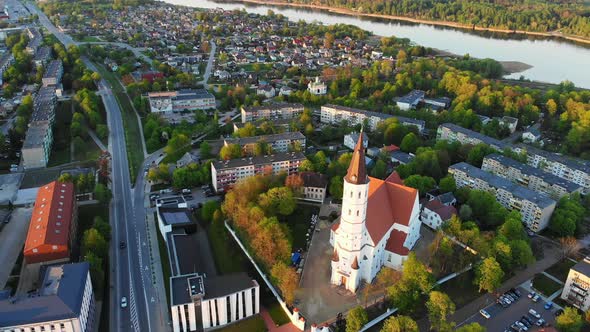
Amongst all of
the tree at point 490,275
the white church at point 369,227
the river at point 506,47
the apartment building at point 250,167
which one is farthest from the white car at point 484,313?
the river at point 506,47

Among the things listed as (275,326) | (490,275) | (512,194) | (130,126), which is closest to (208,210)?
(275,326)

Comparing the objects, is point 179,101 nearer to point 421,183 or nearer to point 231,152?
point 231,152

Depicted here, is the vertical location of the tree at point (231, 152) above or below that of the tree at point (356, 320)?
above

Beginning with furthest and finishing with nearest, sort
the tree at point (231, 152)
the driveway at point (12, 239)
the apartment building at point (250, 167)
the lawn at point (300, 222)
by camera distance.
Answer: the tree at point (231, 152)
the apartment building at point (250, 167)
the lawn at point (300, 222)
the driveway at point (12, 239)

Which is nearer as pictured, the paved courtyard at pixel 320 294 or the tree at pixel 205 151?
the paved courtyard at pixel 320 294

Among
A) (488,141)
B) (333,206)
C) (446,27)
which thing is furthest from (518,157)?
(446,27)

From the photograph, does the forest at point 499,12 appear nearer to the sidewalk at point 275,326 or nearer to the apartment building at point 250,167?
the apartment building at point 250,167
